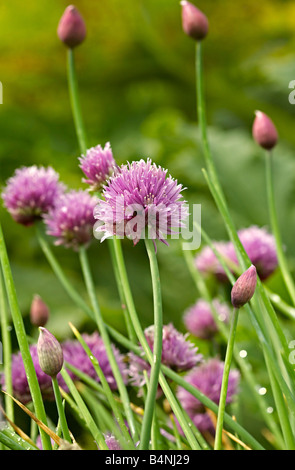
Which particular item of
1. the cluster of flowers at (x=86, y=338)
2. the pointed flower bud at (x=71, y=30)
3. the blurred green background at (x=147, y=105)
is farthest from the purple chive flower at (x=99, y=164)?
the blurred green background at (x=147, y=105)

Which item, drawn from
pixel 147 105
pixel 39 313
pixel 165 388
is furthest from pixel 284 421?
pixel 147 105

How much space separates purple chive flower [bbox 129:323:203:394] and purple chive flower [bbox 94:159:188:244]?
125 millimetres

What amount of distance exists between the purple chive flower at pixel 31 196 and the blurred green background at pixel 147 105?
26.9 inches

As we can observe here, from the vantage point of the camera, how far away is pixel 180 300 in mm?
1081

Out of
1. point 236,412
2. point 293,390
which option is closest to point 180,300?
point 236,412

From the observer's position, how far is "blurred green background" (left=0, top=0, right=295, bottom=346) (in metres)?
1.18

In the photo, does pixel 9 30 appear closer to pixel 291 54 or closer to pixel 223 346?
pixel 291 54

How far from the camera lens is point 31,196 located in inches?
14.9

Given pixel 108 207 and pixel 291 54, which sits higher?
pixel 291 54

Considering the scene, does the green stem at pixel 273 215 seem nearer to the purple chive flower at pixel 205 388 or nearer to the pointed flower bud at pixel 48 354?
the purple chive flower at pixel 205 388

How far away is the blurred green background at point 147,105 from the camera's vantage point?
1.18 m

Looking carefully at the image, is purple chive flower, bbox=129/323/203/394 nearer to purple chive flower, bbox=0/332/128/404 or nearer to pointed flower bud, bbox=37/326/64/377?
purple chive flower, bbox=0/332/128/404
